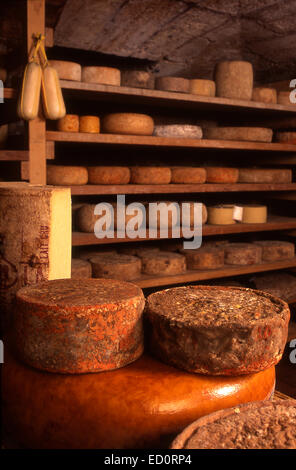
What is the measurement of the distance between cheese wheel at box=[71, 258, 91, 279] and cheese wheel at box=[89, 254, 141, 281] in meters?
0.08

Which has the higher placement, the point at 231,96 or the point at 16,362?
the point at 231,96

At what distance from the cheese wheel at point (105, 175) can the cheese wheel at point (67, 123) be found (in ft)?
1.00

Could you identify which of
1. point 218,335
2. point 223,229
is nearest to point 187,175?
point 223,229

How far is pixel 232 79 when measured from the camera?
3330mm

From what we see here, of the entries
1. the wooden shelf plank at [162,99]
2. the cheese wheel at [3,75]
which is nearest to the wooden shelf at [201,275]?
the wooden shelf plank at [162,99]

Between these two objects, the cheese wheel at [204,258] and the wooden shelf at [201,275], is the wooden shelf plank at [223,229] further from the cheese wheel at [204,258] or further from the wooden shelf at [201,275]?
the wooden shelf at [201,275]

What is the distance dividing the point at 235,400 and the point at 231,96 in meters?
2.81

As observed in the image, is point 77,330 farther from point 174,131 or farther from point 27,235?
point 174,131

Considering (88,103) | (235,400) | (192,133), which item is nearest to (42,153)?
(88,103)

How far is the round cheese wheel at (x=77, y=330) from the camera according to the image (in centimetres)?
94

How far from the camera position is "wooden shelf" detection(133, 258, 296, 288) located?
10.1ft

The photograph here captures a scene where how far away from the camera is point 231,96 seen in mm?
3346

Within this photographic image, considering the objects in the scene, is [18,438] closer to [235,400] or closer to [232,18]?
[235,400]

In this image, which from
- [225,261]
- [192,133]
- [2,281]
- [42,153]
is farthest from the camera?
[225,261]
